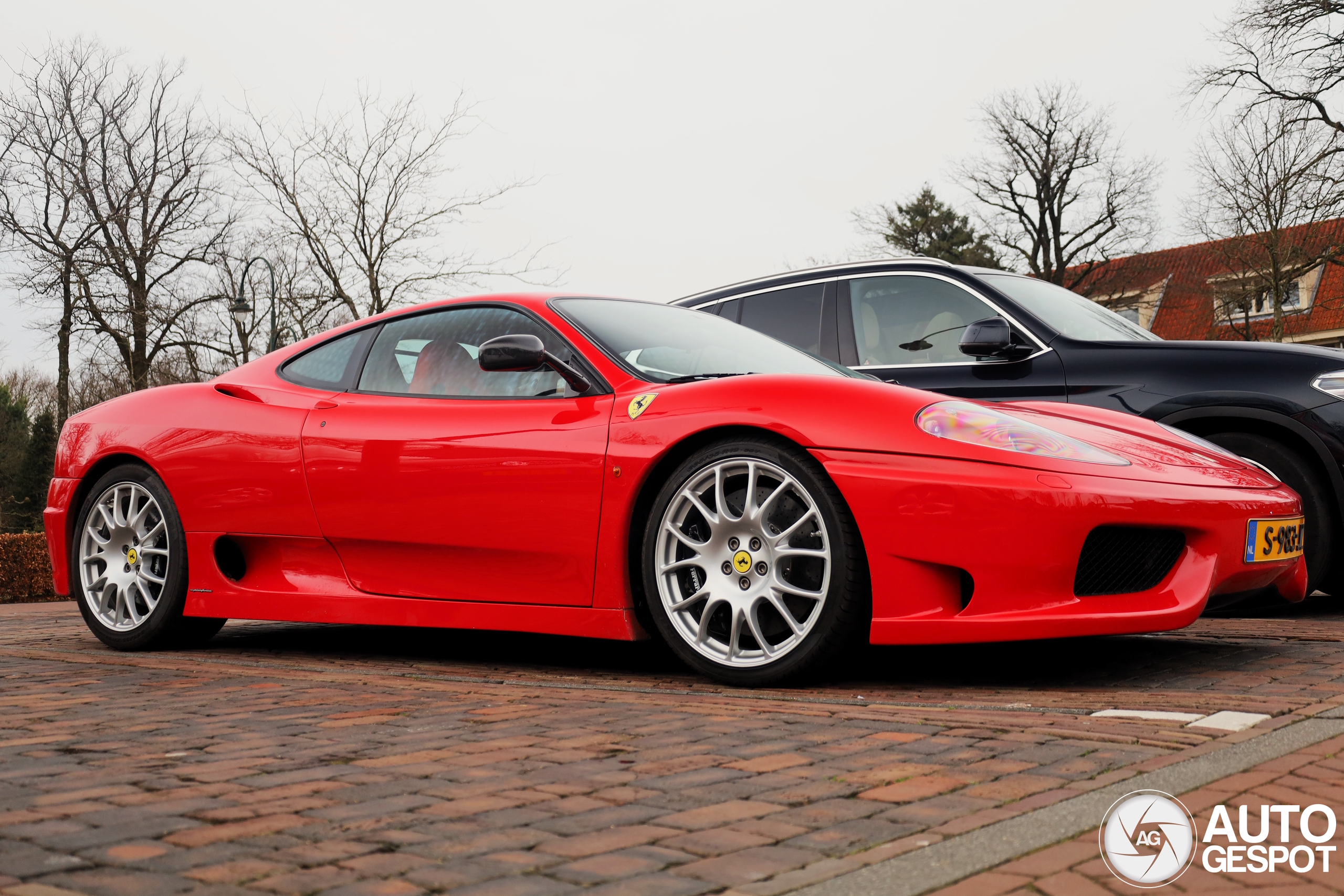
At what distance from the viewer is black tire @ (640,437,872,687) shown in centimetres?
369

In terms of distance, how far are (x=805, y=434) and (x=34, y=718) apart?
7.58 feet

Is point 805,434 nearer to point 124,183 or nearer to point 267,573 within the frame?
point 267,573

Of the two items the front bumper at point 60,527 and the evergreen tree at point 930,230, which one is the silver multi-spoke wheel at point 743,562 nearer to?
the front bumper at point 60,527

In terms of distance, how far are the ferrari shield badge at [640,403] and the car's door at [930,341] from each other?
2517 mm

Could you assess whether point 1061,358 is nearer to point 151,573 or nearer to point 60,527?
point 151,573

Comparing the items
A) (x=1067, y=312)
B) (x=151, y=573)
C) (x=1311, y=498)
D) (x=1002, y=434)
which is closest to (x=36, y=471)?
(x=151, y=573)

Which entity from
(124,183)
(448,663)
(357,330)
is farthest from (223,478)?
(124,183)

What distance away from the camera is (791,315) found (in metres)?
7.04

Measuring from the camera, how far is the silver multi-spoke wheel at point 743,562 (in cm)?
377

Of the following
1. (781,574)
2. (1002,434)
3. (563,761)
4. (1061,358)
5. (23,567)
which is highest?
(1061,358)

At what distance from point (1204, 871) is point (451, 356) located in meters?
3.42

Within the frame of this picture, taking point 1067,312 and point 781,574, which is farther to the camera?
point 1067,312

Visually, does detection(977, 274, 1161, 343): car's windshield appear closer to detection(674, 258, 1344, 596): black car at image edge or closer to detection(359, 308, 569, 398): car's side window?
detection(674, 258, 1344, 596): black car at image edge

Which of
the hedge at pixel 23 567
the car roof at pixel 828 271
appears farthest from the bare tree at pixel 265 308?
the car roof at pixel 828 271
